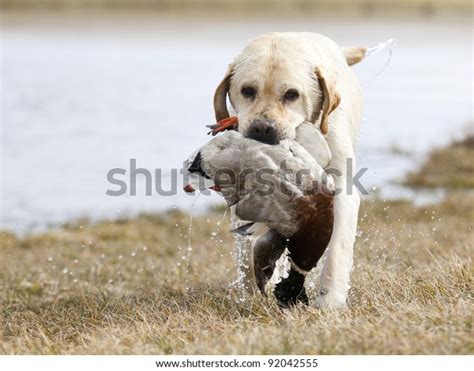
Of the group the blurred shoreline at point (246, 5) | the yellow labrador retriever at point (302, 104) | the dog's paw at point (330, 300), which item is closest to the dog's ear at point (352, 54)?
the yellow labrador retriever at point (302, 104)

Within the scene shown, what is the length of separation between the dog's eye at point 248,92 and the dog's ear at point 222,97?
0.22m

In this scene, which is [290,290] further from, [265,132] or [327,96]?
[327,96]

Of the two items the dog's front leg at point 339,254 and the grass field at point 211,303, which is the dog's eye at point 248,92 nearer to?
the dog's front leg at point 339,254

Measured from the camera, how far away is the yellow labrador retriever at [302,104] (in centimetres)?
504

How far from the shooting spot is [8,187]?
38.3 feet

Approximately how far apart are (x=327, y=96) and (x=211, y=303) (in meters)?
1.39

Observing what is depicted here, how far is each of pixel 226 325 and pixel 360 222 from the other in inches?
170

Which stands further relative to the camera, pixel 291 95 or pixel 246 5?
pixel 246 5

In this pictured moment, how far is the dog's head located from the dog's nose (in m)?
0.03

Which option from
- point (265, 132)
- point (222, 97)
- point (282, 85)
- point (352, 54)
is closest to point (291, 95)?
point (282, 85)

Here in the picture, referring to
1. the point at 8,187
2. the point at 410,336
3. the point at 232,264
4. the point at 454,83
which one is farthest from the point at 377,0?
the point at 410,336

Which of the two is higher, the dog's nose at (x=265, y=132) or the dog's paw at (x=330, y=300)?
the dog's nose at (x=265, y=132)

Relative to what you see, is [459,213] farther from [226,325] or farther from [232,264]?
[226,325]

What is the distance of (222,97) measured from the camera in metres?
5.44
